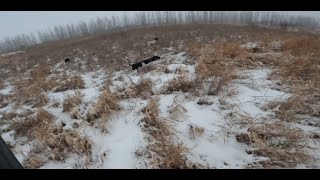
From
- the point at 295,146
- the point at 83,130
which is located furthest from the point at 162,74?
the point at 295,146

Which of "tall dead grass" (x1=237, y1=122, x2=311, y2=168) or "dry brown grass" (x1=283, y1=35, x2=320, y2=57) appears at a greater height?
"dry brown grass" (x1=283, y1=35, x2=320, y2=57)

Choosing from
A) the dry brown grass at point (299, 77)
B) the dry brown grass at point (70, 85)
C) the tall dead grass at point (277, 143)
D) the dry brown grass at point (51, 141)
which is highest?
the dry brown grass at point (299, 77)

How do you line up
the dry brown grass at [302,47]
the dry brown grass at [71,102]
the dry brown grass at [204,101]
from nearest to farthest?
1. the dry brown grass at [204,101]
2. the dry brown grass at [71,102]
3. the dry brown grass at [302,47]

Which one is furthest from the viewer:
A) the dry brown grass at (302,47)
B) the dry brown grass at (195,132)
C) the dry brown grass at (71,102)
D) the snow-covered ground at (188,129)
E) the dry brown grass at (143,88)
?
the dry brown grass at (302,47)

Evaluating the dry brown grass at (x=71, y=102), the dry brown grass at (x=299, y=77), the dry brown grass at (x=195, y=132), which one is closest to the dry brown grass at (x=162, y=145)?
the dry brown grass at (x=195, y=132)

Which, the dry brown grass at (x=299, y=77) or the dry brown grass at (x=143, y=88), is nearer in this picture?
the dry brown grass at (x=299, y=77)

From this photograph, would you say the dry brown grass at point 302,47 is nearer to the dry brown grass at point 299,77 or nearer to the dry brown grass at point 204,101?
the dry brown grass at point 299,77

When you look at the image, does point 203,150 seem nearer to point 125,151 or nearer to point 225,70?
point 125,151

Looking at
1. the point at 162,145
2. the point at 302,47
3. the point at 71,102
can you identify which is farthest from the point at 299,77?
the point at 71,102

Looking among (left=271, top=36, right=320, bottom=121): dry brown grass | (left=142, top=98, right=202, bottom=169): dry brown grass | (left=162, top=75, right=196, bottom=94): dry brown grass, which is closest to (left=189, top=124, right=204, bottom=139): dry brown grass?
(left=142, top=98, right=202, bottom=169): dry brown grass

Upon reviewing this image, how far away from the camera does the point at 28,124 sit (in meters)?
3.48

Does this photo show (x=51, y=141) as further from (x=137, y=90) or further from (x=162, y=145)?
(x=137, y=90)

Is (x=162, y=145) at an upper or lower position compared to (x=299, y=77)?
lower

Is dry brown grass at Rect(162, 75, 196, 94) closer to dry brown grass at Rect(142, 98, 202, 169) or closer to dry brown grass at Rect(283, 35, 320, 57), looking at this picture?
dry brown grass at Rect(142, 98, 202, 169)
